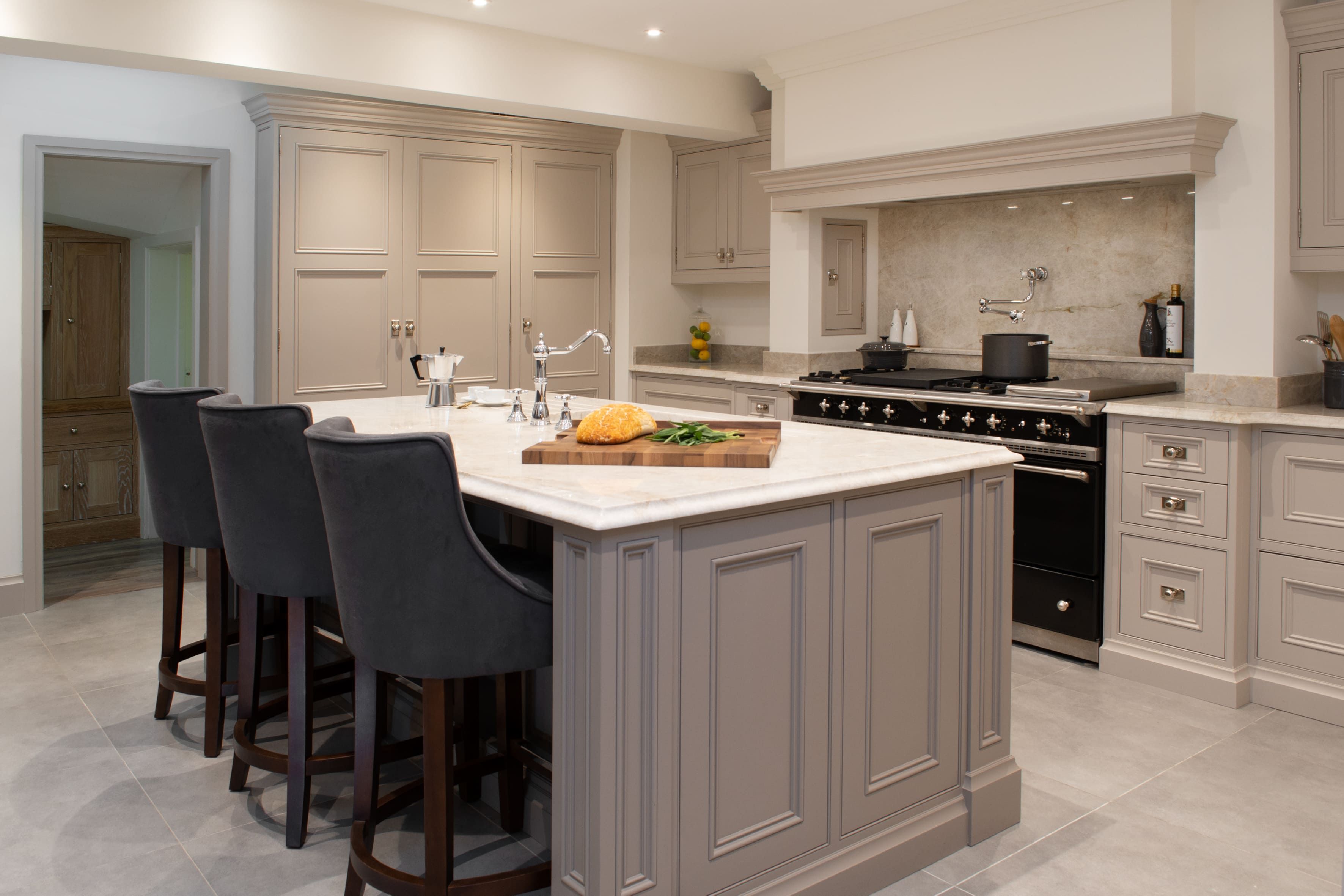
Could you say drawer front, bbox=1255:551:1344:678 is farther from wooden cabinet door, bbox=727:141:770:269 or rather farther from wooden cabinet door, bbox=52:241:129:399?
wooden cabinet door, bbox=52:241:129:399

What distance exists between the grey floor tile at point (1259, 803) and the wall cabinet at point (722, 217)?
10.6ft

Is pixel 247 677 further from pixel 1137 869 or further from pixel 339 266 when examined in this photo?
pixel 339 266

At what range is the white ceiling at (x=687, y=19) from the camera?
419cm

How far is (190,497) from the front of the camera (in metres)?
2.96

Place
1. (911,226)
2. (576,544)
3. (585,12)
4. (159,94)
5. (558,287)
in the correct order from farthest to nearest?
1. (558,287)
2. (911,226)
3. (159,94)
4. (585,12)
5. (576,544)

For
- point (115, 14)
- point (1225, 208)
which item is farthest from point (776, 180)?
point (115, 14)

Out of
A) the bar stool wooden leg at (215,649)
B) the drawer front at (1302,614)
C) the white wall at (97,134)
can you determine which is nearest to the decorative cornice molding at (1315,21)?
the drawer front at (1302,614)

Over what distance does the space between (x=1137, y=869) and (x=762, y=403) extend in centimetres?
304

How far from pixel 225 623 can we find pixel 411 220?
2.70 meters

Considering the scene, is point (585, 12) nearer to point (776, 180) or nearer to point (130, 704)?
point (776, 180)

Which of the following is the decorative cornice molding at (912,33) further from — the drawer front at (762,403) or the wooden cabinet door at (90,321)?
the wooden cabinet door at (90,321)

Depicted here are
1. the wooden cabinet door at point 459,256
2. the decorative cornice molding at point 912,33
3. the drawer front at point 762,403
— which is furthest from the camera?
the wooden cabinet door at point 459,256

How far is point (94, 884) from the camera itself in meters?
2.31

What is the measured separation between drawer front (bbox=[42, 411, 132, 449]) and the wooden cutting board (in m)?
4.69
